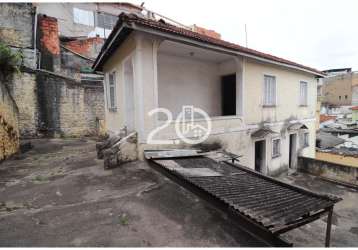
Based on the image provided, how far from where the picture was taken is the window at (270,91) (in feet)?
28.7

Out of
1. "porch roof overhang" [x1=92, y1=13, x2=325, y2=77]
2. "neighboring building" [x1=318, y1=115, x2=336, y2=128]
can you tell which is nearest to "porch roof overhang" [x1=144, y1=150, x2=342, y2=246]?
"porch roof overhang" [x1=92, y1=13, x2=325, y2=77]

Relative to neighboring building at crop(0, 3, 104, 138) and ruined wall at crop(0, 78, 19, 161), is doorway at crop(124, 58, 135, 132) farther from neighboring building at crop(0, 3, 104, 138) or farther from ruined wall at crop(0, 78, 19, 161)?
neighboring building at crop(0, 3, 104, 138)

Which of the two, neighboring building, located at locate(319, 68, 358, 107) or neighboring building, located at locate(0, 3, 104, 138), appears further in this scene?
neighboring building, located at locate(319, 68, 358, 107)

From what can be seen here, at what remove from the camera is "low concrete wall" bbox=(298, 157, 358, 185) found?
889 centimetres

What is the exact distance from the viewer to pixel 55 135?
37.4ft

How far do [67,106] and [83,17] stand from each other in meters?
11.2

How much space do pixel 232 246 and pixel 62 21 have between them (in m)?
21.4

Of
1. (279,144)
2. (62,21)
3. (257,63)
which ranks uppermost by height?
(62,21)

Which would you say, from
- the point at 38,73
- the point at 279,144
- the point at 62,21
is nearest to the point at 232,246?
the point at 279,144

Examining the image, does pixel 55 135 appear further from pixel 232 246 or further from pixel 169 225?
pixel 232 246

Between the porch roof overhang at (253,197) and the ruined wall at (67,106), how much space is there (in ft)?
31.3

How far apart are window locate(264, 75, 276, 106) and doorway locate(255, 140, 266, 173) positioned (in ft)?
6.42

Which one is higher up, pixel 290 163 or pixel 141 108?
pixel 141 108

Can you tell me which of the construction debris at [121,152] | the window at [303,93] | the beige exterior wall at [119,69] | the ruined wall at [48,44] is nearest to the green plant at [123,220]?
the construction debris at [121,152]
